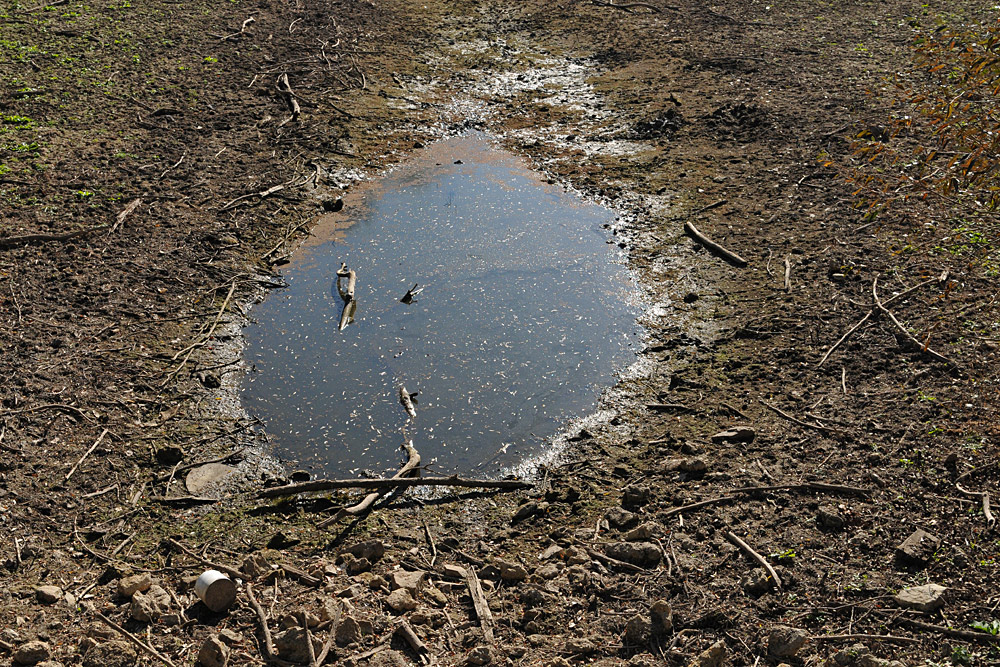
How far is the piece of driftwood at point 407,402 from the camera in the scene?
643 cm

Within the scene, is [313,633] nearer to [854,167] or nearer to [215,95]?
[854,167]

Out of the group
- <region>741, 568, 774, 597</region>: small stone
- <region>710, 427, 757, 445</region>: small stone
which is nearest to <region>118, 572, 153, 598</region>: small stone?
<region>741, 568, 774, 597</region>: small stone

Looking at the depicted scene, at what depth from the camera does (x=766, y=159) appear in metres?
9.41

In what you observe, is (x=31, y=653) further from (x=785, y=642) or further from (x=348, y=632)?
(x=785, y=642)

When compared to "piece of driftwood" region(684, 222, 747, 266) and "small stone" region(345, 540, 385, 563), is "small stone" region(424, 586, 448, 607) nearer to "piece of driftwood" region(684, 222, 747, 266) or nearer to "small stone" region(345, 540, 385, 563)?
"small stone" region(345, 540, 385, 563)

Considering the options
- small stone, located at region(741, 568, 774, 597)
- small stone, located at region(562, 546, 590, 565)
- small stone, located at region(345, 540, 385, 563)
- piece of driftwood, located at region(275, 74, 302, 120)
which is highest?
piece of driftwood, located at region(275, 74, 302, 120)

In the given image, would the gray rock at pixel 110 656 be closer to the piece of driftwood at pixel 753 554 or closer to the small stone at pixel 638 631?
the small stone at pixel 638 631

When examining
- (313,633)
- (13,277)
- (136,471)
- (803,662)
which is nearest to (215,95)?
(13,277)

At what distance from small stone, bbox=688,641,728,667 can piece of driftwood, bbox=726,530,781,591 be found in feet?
2.01

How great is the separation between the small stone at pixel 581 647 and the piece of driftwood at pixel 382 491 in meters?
1.69

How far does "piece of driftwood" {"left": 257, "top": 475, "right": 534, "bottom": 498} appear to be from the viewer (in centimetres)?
556

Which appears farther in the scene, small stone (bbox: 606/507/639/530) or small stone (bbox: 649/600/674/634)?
small stone (bbox: 606/507/639/530)

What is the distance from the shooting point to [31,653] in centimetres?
409

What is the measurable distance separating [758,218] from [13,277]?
6822 millimetres
